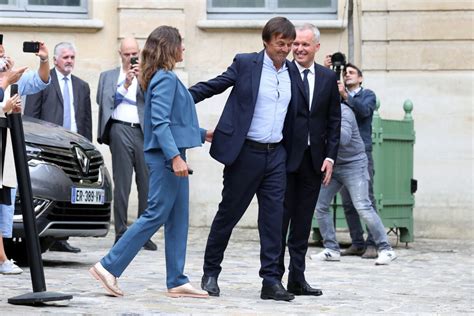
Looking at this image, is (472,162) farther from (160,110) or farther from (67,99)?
(160,110)

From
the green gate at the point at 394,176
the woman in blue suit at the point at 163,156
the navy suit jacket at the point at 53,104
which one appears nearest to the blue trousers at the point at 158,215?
the woman in blue suit at the point at 163,156

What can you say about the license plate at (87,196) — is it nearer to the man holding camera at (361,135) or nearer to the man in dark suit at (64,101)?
the man in dark suit at (64,101)

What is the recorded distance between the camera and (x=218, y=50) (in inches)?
683

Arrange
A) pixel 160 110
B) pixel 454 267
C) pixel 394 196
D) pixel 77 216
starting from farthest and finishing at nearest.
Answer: pixel 394 196
pixel 454 267
pixel 77 216
pixel 160 110

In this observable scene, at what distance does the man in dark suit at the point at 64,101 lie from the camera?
44.2 feet

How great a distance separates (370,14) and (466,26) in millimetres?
1110

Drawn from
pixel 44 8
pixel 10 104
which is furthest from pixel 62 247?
pixel 10 104

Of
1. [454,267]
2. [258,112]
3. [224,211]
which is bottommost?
[454,267]

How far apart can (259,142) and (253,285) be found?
1523 millimetres

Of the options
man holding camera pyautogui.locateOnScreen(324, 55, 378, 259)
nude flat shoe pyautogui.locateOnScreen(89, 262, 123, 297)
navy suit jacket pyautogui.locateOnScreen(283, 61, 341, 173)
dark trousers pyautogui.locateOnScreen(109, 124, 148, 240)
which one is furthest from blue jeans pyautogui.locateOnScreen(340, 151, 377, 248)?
nude flat shoe pyautogui.locateOnScreen(89, 262, 123, 297)

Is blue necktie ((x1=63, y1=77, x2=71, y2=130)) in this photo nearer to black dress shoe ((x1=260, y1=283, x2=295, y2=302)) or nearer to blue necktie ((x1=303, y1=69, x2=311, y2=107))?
blue necktie ((x1=303, y1=69, x2=311, y2=107))

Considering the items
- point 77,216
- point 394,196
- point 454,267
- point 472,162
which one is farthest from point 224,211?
point 472,162

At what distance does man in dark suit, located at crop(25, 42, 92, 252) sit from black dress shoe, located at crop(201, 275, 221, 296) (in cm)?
395

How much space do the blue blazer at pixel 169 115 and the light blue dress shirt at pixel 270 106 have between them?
395 millimetres
